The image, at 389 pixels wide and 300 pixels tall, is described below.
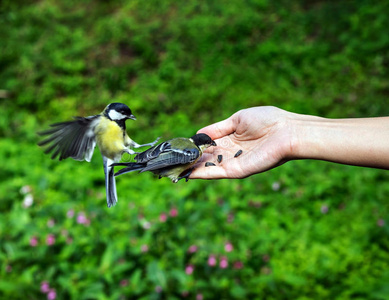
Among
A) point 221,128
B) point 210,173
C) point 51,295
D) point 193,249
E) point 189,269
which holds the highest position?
point 221,128

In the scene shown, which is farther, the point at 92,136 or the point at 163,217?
the point at 163,217

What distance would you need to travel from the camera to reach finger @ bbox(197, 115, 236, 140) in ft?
9.27

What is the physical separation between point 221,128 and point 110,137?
1.00 meters

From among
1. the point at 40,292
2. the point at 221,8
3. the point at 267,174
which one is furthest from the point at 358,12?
the point at 40,292

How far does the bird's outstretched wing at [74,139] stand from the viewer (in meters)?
1.95

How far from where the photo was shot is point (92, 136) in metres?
2.15

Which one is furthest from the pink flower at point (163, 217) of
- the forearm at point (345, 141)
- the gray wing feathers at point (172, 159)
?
the forearm at point (345, 141)

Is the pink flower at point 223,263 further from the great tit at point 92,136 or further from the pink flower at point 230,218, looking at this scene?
the great tit at point 92,136

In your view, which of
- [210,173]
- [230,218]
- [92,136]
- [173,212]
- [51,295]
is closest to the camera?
[92,136]

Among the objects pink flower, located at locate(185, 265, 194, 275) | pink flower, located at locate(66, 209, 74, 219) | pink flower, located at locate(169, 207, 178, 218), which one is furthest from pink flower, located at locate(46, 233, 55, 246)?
pink flower, located at locate(185, 265, 194, 275)

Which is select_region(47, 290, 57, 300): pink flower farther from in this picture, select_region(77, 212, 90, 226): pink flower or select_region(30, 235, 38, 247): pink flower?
select_region(77, 212, 90, 226): pink flower

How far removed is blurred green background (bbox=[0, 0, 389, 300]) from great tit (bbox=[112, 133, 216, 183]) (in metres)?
1.10

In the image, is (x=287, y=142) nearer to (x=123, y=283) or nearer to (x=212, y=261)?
(x=212, y=261)

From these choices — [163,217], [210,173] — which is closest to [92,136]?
[210,173]
